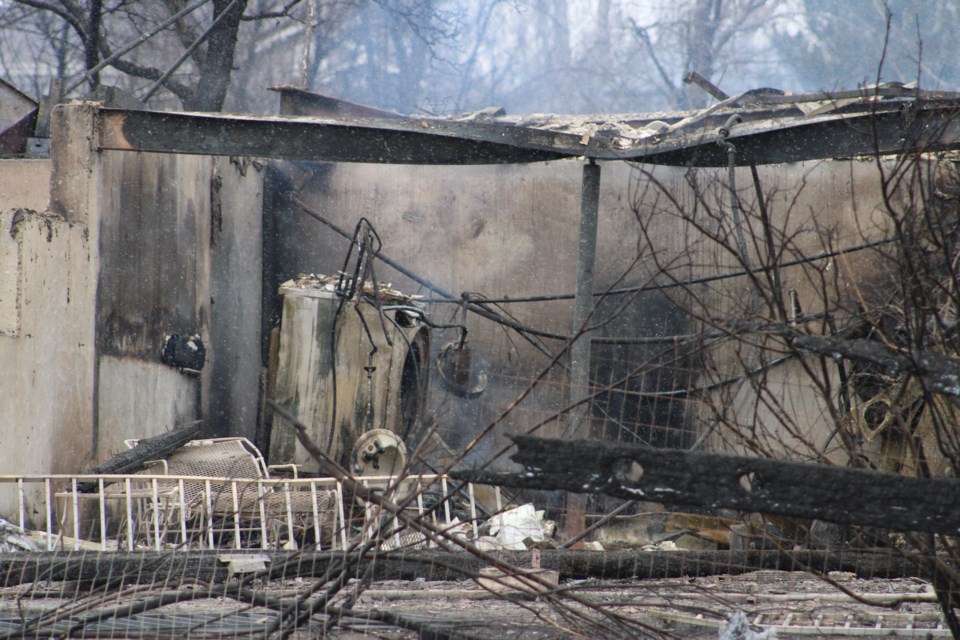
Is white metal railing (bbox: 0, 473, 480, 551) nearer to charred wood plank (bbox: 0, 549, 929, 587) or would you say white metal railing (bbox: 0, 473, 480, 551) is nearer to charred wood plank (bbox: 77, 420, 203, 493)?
charred wood plank (bbox: 77, 420, 203, 493)

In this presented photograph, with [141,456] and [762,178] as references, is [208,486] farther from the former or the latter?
[762,178]

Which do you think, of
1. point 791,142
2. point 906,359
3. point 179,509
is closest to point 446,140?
point 791,142

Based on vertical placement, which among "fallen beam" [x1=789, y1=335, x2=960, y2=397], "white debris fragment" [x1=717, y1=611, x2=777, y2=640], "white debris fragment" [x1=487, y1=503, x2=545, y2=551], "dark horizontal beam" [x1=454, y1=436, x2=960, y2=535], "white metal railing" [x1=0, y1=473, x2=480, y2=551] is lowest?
"white debris fragment" [x1=487, y1=503, x2=545, y2=551]

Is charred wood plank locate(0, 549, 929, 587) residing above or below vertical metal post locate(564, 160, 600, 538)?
below

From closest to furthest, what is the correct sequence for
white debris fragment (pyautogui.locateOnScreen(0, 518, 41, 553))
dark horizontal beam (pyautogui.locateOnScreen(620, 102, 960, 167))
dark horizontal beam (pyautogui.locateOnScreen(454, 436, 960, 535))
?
dark horizontal beam (pyautogui.locateOnScreen(454, 436, 960, 535)) < white debris fragment (pyautogui.locateOnScreen(0, 518, 41, 553)) < dark horizontal beam (pyautogui.locateOnScreen(620, 102, 960, 167))

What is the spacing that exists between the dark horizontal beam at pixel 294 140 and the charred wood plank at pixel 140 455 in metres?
2.32

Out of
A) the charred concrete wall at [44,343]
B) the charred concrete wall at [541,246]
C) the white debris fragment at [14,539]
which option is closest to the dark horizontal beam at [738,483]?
the white debris fragment at [14,539]

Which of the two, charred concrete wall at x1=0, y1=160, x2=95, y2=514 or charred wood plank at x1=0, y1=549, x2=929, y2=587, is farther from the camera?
charred concrete wall at x1=0, y1=160, x2=95, y2=514

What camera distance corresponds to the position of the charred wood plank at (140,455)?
7.14m

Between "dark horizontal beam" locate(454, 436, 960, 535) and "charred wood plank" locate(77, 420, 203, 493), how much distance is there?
16.2ft

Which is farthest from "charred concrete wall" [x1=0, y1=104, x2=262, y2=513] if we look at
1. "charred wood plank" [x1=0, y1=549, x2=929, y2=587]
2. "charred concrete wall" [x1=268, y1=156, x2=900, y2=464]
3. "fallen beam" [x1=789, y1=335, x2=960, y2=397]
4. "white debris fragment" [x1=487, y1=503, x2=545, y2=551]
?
"fallen beam" [x1=789, y1=335, x2=960, y2=397]

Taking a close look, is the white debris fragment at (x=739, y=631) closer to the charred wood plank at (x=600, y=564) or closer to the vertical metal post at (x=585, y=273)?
the charred wood plank at (x=600, y=564)

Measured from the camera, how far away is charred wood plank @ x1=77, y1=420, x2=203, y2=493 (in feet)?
23.4

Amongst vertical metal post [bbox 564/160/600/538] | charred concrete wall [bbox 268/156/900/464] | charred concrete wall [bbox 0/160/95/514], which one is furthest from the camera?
charred concrete wall [bbox 268/156/900/464]
